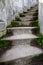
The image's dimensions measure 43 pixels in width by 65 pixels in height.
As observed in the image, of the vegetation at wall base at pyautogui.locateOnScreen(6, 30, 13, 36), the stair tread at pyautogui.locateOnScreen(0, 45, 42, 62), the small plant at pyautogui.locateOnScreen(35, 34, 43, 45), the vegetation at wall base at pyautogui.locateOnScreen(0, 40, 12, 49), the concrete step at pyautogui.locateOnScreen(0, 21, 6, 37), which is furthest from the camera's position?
the vegetation at wall base at pyautogui.locateOnScreen(6, 30, 13, 36)

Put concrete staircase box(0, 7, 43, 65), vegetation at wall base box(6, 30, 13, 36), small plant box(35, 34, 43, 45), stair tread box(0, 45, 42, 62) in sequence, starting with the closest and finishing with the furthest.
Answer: concrete staircase box(0, 7, 43, 65) < stair tread box(0, 45, 42, 62) < small plant box(35, 34, 43, 45) < vegetation at wall base box(6, 30, 13, 36)

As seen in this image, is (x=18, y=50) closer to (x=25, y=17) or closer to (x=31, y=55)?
(x=31, y=55)

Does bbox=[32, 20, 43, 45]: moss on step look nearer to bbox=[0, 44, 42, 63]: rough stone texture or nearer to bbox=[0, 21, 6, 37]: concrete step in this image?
bbox=[0, 44, 42, 63]: rough stone texture

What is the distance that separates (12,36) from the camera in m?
6.70

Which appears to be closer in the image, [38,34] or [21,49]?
[21,49]

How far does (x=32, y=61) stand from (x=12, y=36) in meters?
2.07

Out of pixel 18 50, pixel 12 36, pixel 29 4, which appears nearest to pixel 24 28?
pixel 12 36

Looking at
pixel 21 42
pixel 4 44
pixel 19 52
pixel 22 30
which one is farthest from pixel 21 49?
pixel 22 30

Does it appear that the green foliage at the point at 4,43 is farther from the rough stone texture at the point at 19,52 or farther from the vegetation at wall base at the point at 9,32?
the vegetation at wall base at the point at 9,32

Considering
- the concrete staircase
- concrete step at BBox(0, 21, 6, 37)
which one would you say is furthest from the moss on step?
concrete step at BBox(0, 21, 6, 37)

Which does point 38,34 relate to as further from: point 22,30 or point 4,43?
point 4,43

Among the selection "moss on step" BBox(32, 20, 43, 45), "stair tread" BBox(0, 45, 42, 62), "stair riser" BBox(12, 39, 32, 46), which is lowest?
"stair tread" BBox(0, 45, 42, 62)

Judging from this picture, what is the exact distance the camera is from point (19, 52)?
5480mm

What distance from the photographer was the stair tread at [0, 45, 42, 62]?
5137mm
